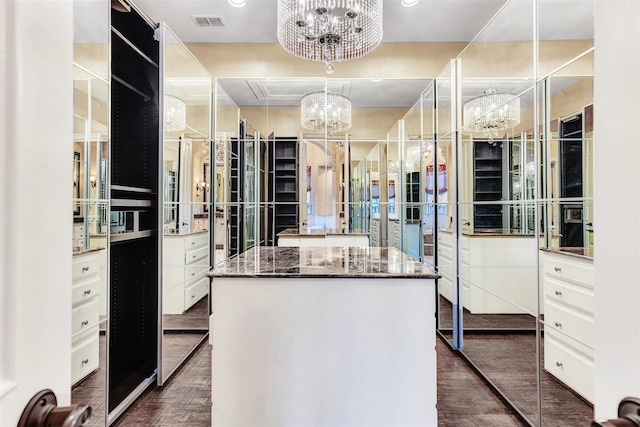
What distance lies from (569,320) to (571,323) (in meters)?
0.02

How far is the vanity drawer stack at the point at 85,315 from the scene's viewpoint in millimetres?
1550

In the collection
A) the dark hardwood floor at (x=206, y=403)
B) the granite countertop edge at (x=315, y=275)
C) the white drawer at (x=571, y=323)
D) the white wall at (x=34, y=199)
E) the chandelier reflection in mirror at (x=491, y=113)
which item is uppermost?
the chandelier reflection in mirror at (x=491, y=113)

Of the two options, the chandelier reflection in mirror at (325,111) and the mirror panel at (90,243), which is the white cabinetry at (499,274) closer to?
the chandelier reflection in mirror at (325,111)

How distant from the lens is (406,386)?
1.75 m

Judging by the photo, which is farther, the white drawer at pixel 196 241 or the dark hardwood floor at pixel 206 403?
the white drawer at pixel 196 241

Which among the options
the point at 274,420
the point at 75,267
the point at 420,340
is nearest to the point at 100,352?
the point at 75,267

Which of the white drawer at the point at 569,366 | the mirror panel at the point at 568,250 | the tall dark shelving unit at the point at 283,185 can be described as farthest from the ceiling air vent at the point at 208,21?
the white drawer at the point at 569,366

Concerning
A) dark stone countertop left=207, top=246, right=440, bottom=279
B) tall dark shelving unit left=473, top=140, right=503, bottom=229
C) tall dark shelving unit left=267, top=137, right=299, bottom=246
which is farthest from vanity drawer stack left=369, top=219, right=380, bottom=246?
dark stone countertop left=207, top=246, right=440, bottom=279

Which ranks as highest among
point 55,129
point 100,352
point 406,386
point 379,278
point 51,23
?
point 51,23

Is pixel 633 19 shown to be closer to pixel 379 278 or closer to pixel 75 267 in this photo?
pixel 379 278

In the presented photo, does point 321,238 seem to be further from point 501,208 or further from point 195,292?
point 501,208

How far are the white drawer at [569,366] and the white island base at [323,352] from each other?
0.65 metres

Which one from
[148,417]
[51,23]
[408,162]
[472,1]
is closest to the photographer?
[51,23]

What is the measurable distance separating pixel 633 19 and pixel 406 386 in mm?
1703
